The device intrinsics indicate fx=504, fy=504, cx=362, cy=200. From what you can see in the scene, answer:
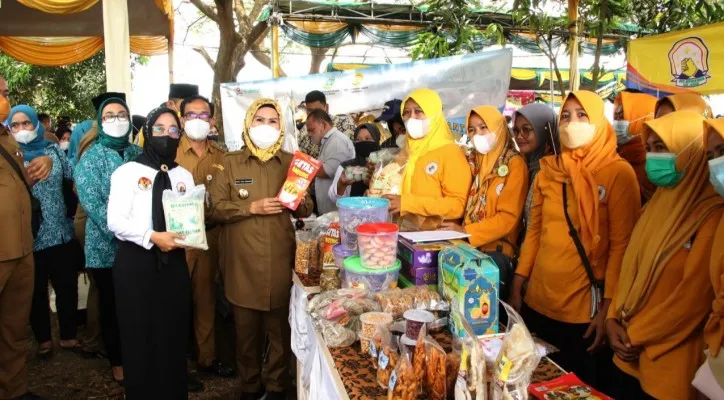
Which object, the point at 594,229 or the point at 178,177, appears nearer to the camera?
the point at 594,229

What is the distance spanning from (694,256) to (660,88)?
12.4 ft

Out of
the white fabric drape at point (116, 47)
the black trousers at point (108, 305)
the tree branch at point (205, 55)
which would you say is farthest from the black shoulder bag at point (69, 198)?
the tree branch at point (205, 55)

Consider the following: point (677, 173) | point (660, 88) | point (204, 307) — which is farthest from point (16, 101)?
point (677, 173)

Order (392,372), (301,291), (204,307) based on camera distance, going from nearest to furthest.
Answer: (392,372) < (301,291) < (204,307)

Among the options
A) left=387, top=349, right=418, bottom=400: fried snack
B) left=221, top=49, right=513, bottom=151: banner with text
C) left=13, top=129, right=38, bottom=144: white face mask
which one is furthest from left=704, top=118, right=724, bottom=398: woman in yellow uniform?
left=13, top=129, right=38, bottom=144: white face mask

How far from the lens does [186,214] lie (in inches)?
99.2

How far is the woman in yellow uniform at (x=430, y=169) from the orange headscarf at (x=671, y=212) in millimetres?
963

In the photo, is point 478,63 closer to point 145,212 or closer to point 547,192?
point 547,192

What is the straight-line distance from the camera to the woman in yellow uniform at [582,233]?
2285 millimetres

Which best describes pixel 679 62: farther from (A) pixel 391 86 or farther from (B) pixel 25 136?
(B) pixel 25 136

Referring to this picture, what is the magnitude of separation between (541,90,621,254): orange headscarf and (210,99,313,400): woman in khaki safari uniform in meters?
1.49

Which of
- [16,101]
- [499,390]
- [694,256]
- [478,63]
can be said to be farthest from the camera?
[16,101]

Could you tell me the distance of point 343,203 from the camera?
8.36ft

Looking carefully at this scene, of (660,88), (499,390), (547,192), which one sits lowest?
(499,390)
